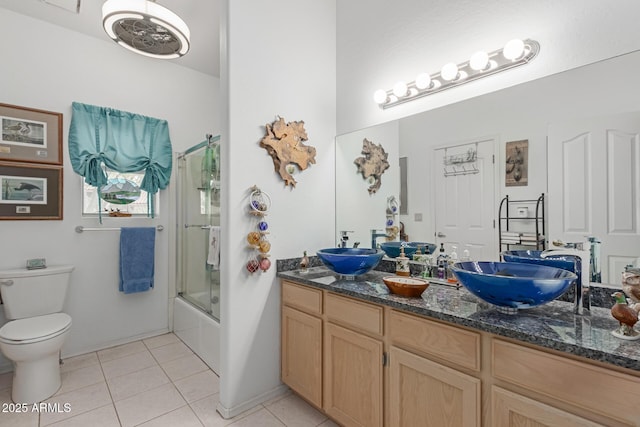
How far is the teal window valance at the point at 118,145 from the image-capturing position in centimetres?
258

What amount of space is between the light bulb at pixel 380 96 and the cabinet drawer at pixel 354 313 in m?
1.33

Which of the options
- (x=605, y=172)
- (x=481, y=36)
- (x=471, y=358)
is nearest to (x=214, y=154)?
(x=481, y=36)

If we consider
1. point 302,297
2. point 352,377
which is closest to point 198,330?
point 302,297

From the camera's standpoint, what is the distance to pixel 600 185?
124cm

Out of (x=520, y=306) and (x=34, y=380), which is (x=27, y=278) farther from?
(x=520, y=306)

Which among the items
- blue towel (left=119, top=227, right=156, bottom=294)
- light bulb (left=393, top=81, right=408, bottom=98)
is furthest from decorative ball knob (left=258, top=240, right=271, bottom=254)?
blue towel (left=119, top=227, right=156, bottom=294)

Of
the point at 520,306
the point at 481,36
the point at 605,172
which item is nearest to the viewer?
the point at 520,306

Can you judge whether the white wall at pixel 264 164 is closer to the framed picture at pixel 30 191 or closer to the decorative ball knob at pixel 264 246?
the decorative ball knob at pixel 264 246

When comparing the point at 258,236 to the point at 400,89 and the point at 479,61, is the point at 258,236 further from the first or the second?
the point at 479,61

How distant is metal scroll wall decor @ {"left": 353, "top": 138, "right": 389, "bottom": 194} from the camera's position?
211 cm

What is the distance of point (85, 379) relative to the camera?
2230mm

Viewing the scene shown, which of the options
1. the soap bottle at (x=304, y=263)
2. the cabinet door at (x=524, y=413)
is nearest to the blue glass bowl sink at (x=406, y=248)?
the soap bottle at (x=304, y=263)

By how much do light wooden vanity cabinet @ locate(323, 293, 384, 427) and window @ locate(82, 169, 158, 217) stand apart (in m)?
2.34

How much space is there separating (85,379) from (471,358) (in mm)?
2704
